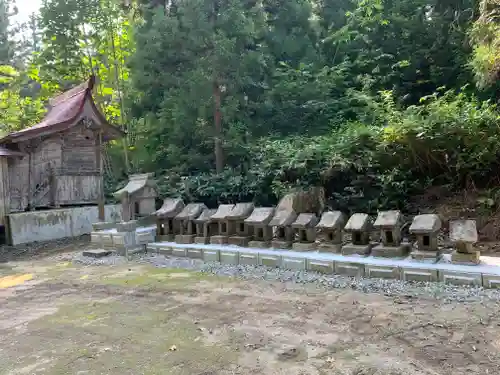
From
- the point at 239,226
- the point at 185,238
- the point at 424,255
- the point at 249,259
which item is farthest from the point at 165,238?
the point at 424,255

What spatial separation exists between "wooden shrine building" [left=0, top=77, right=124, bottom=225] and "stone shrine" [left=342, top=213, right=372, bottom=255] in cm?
895

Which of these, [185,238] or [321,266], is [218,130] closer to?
[185,238]

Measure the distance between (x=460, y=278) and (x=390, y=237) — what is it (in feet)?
3.67

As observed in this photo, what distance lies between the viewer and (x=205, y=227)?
7703mm

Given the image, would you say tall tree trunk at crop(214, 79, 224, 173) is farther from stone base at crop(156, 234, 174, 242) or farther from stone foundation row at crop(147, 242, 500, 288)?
stone foundation row at crop(147, 242, 500, 288)

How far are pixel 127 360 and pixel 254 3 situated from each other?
11709 mm

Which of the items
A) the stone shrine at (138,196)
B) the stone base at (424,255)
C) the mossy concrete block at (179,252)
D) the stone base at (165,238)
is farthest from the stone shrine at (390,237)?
the stone shrine at (138,196)

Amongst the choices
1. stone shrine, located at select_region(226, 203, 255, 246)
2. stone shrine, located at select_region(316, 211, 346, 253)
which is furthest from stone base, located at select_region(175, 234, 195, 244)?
stone shrine, located at select_region(316, 211, 346, 253)

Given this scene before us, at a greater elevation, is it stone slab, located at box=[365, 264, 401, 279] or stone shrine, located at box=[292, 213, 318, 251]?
stone shrine, located at box=[292, 213, 318, 251]

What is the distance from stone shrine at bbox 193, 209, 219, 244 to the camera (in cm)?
769

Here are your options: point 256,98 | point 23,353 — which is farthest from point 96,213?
point 23,353

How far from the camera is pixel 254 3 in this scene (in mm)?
12414

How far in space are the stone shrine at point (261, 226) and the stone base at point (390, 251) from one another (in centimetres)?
189

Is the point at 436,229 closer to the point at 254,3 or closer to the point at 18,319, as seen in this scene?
the point at 18,319
